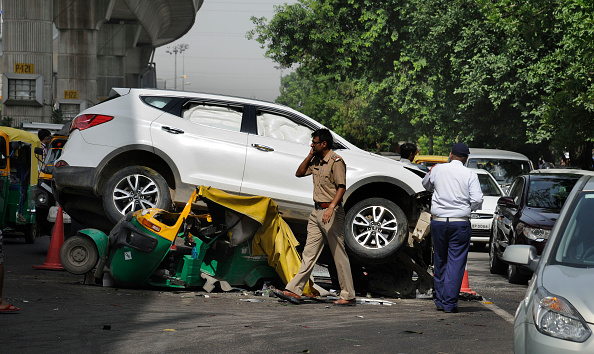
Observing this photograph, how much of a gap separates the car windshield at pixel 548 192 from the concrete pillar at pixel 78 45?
34.4 metres

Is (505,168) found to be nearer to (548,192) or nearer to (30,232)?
(548,192)

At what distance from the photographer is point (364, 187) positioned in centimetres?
1176

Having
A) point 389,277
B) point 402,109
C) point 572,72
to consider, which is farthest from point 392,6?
point 389,277

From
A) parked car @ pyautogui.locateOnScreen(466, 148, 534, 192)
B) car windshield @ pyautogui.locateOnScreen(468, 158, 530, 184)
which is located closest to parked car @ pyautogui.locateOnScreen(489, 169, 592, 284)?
parked car @ pyautogui.locateOnScreen(466, 148, 534, 192)

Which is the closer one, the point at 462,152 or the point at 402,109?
the point at 462,152

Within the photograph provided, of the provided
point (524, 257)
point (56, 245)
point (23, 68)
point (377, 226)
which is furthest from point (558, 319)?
point (23, 68)

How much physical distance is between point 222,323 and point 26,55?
27180 mm

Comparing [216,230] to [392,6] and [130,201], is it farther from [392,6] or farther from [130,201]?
[392,6]

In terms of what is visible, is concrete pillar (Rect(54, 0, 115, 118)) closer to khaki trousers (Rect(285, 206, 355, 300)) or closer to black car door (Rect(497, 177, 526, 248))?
black car door (Rect(497, 177, 526, 248))

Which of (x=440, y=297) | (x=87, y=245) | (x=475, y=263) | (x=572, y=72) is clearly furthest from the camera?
(x=572, y=72)

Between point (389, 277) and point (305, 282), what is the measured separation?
1942 millimetres

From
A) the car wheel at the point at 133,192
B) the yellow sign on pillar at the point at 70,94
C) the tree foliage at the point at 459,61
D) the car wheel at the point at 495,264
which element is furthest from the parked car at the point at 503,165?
the yellow sign on pillar at the point at 70,94

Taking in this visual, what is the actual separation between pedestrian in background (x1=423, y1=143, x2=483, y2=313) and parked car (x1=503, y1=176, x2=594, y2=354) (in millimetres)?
3826

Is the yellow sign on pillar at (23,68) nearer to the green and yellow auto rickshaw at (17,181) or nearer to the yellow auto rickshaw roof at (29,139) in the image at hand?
the yellow auto rickshaw roof at (29,139)
